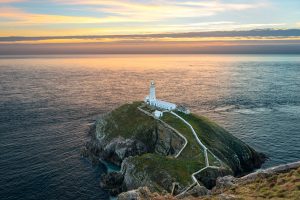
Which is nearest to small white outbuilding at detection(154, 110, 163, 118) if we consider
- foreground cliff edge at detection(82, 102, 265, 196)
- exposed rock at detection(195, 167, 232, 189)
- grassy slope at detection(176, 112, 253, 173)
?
foreground cliff edge at detection(82, 102, 265, 196)

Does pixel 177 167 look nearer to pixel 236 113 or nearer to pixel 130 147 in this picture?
pixel 130 147

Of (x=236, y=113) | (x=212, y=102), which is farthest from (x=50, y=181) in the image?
(x=212, y=102)

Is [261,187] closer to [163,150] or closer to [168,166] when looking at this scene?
[168,166]

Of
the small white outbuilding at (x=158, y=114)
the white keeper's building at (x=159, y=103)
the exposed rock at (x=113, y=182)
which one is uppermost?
the white keeper's building at (x=159, y=103)

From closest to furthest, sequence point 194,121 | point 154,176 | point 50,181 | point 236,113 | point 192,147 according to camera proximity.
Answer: point 154,176 → point 50,181 → point 192,147 → point 194,121 → point 236,113

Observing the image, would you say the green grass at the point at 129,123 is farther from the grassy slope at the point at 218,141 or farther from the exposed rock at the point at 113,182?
the exposed rock at the point at 113,182

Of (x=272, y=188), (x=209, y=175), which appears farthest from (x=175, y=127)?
(x=272, y=188)

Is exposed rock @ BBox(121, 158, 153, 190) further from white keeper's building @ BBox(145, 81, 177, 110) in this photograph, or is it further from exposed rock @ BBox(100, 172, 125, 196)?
white keeper's building @ BBox(145, 81, 177, 110)

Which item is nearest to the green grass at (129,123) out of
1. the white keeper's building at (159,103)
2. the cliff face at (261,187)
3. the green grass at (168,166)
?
the white keeper's building at (159,103)
